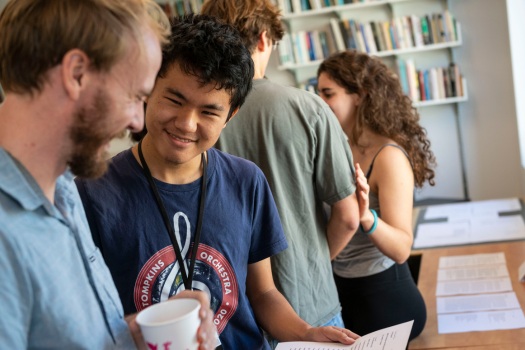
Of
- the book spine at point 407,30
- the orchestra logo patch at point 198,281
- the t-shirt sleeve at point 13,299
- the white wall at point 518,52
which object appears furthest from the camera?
the book spine at point 407,30

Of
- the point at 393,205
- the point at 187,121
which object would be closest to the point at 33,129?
the point at 187,121

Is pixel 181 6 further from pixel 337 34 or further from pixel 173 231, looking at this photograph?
pixel 173 231

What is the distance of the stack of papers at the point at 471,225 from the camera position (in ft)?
8.07

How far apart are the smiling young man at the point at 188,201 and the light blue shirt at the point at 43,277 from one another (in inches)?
11.9

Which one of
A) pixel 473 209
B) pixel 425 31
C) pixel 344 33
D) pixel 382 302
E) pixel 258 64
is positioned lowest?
pixel 473 209

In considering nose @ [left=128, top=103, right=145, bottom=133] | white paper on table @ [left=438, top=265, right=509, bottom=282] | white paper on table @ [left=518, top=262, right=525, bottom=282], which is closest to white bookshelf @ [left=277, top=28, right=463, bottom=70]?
white paper on table @ [left=438, top=265, right=509, bottom=282]

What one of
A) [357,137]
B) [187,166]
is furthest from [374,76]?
[187,166]

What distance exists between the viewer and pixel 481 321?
1601 millimetres

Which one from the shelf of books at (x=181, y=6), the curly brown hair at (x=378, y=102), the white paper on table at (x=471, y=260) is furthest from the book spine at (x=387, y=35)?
the white paper on table at (x=471, y=260)

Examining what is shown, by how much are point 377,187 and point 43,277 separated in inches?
57.5

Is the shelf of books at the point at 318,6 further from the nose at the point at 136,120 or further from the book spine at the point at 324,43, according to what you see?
the nose at the point at 136,120

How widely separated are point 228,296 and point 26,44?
69 cm

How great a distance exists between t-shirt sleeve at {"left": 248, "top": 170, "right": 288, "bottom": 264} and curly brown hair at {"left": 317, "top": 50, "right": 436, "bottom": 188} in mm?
959

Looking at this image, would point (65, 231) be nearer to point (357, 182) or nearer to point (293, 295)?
point (293, 295)
